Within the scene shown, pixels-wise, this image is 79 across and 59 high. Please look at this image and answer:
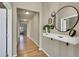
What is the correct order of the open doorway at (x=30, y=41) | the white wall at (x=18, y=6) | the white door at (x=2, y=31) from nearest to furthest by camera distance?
the white door at (x=2, y=31) < the white wall at (x=18, y=6) < the open doorway at (x=30, y=41)

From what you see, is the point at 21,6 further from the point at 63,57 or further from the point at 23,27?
the point at 23,27

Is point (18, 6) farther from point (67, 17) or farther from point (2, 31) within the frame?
point (67, 17)

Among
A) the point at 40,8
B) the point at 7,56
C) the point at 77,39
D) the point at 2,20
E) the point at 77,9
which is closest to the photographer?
the point at 77,39

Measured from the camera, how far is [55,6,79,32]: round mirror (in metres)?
2.22

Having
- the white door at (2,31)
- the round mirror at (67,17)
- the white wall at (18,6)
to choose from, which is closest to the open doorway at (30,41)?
the white wall at (18,6)

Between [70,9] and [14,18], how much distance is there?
2161mm

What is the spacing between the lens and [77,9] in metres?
2.15

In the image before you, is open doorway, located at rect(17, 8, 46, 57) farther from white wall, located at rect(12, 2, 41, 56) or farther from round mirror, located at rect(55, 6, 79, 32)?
round mirror, located at rect(55, 6, 79, 32)

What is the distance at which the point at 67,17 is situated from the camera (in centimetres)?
250

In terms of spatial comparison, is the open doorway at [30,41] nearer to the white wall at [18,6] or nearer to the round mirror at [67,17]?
the white wall at [18,6]

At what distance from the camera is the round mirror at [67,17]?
222 cm

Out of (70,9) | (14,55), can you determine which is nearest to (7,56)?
(14,55)

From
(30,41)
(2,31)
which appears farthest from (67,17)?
(30,41)

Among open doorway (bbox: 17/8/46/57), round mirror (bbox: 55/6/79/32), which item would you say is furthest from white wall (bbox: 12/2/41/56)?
round mirror (bbox: 55/6/79/32)
